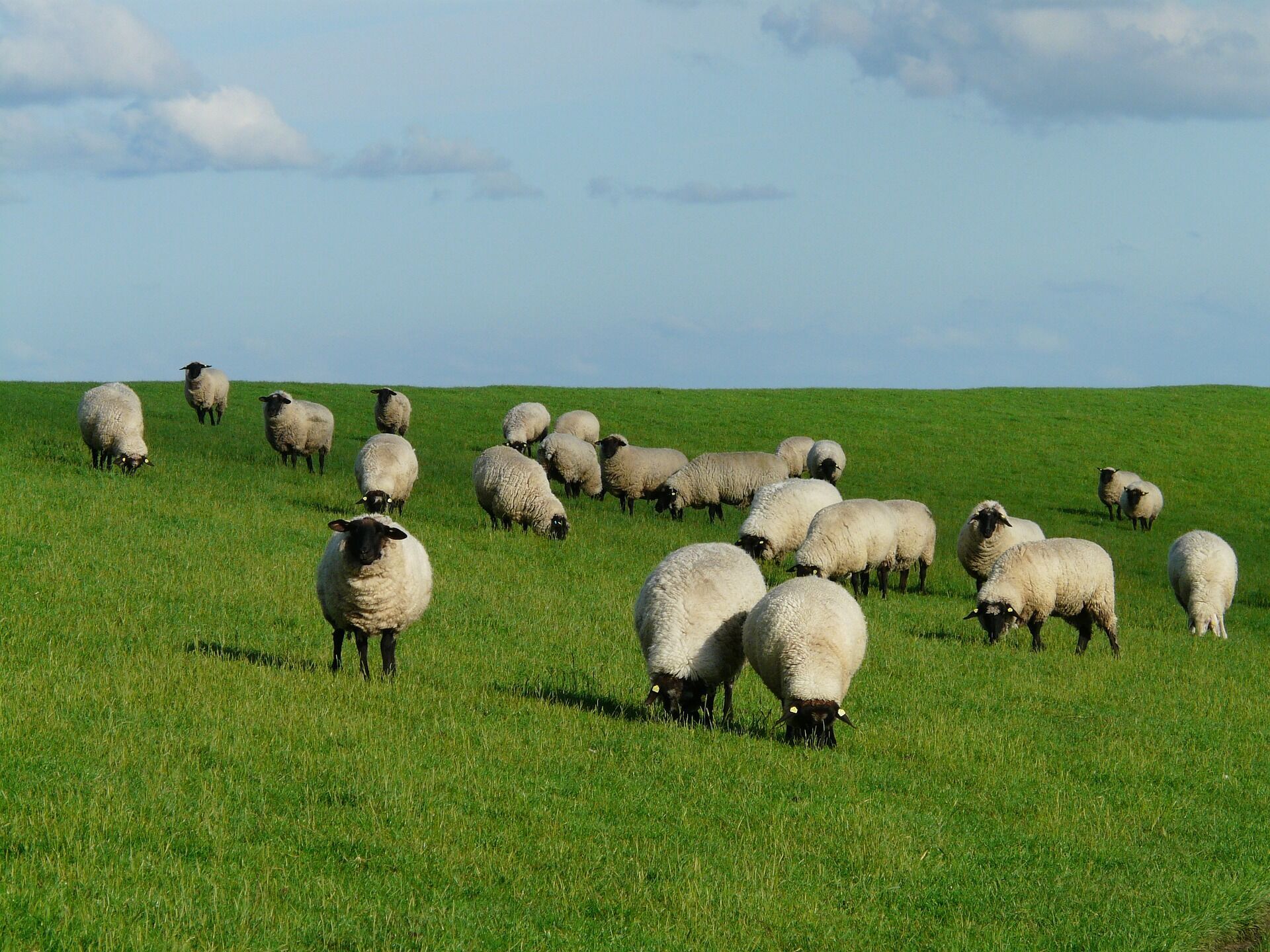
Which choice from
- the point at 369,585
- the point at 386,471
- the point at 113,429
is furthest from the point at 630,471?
the point at 369,585

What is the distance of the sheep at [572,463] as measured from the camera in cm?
3219

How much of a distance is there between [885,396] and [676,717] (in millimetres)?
54428

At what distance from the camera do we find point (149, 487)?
77.6 ft

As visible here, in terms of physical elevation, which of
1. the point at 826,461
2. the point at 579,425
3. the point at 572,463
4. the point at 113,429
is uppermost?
the point at 579,425

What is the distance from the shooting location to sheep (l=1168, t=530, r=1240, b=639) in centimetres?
2439

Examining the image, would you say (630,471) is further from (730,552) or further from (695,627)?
(695,627)

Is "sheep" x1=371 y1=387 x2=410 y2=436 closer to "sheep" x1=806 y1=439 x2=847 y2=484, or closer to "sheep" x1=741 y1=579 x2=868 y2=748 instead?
"sheep" x1=806 y1=439 x2=847 y2=484

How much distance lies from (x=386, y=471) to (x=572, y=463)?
8.13 metres

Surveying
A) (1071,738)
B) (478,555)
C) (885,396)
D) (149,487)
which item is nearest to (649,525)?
(478,555)

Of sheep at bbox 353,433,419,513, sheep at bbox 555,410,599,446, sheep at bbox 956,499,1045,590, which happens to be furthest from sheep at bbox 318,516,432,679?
sheep at bbox 555,410,599,446

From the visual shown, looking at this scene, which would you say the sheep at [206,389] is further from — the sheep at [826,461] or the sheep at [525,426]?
the sheep at [826,461]

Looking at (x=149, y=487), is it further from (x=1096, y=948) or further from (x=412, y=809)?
(x=1096, y=948)

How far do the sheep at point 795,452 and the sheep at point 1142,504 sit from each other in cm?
1058

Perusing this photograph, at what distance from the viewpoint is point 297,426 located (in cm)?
3094
